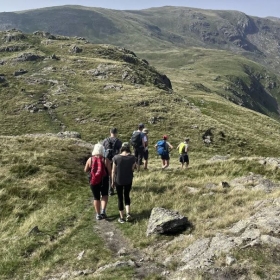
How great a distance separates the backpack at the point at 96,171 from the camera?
1412 centimetres

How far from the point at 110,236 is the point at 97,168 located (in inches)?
112

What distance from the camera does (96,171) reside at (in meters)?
14.2

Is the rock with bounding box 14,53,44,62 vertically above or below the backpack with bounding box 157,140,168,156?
above

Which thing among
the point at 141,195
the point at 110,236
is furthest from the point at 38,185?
the point at 110,236

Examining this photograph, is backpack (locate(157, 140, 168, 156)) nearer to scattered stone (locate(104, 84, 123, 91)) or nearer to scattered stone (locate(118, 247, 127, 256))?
scattered stone (locate(118, 247, 127, 256))

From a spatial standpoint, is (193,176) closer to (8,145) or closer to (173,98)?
(8,145)

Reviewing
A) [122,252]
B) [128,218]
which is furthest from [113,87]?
[122,252]

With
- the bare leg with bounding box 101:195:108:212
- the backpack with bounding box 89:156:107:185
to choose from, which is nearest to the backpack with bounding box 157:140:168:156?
the bare leg with bounding box 101:195:108:212

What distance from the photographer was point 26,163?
932 inches

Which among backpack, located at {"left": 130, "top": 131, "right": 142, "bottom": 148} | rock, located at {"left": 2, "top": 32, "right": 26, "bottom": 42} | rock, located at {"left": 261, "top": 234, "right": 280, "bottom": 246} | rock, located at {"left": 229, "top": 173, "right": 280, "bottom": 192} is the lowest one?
rock, located at {"left": 229, "top": 173, "right": 280, "bottom": 192}

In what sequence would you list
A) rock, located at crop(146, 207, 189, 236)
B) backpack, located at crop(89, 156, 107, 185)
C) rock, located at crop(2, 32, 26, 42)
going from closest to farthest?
rock, located at crop(146, 207, 189, 236) < backpack, located at crop(89, 156, 107, 185) < rock, located at crop(2, 32, 26, 42)

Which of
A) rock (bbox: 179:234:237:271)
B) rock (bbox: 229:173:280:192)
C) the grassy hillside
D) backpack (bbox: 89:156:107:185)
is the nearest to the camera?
rock (bbox: 179:234:237:271)

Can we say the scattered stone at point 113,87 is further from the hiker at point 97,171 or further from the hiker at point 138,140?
the hiker at point 97,171

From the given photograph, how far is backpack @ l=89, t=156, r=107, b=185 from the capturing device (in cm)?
1412
